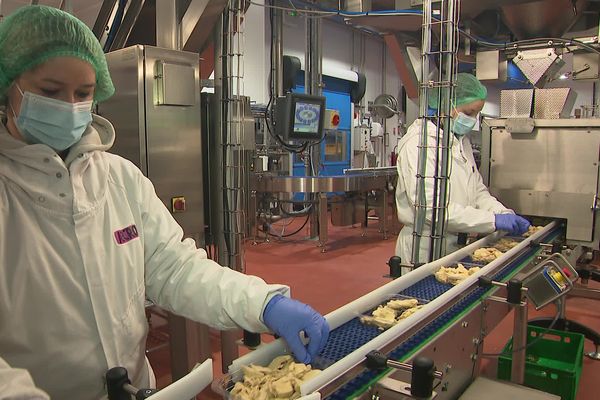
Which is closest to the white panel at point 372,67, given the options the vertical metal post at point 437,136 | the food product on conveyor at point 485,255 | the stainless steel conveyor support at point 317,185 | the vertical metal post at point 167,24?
the stainless steel conveyor support at point 317,185

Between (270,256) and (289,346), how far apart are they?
13.4 ft

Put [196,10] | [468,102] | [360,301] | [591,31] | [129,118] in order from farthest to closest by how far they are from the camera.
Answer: [591,31] → [468,102] → [196,10] → [129,118] → [360,301]

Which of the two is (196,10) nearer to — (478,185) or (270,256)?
(478,185)

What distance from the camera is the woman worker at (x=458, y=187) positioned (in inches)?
87.7

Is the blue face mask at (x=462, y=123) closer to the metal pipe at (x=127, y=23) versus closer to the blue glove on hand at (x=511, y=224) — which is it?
the blue glove on hand at (x=511, y=224)

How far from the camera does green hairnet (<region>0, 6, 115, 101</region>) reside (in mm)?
1063

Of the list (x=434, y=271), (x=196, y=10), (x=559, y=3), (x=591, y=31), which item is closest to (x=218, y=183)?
(x=196, y=10)

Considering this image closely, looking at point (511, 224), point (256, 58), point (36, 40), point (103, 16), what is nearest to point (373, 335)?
point (36, 40)

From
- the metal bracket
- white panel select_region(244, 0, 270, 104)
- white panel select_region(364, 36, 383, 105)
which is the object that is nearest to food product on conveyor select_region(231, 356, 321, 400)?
the metal bracket

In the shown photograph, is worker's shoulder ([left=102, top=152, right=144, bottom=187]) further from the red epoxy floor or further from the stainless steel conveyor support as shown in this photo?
the stainless steel conveyor support

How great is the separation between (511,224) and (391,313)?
1207 millimetres

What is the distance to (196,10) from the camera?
2342mm

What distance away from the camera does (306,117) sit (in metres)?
5.00

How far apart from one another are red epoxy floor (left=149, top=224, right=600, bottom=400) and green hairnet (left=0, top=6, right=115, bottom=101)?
180 centimetres
